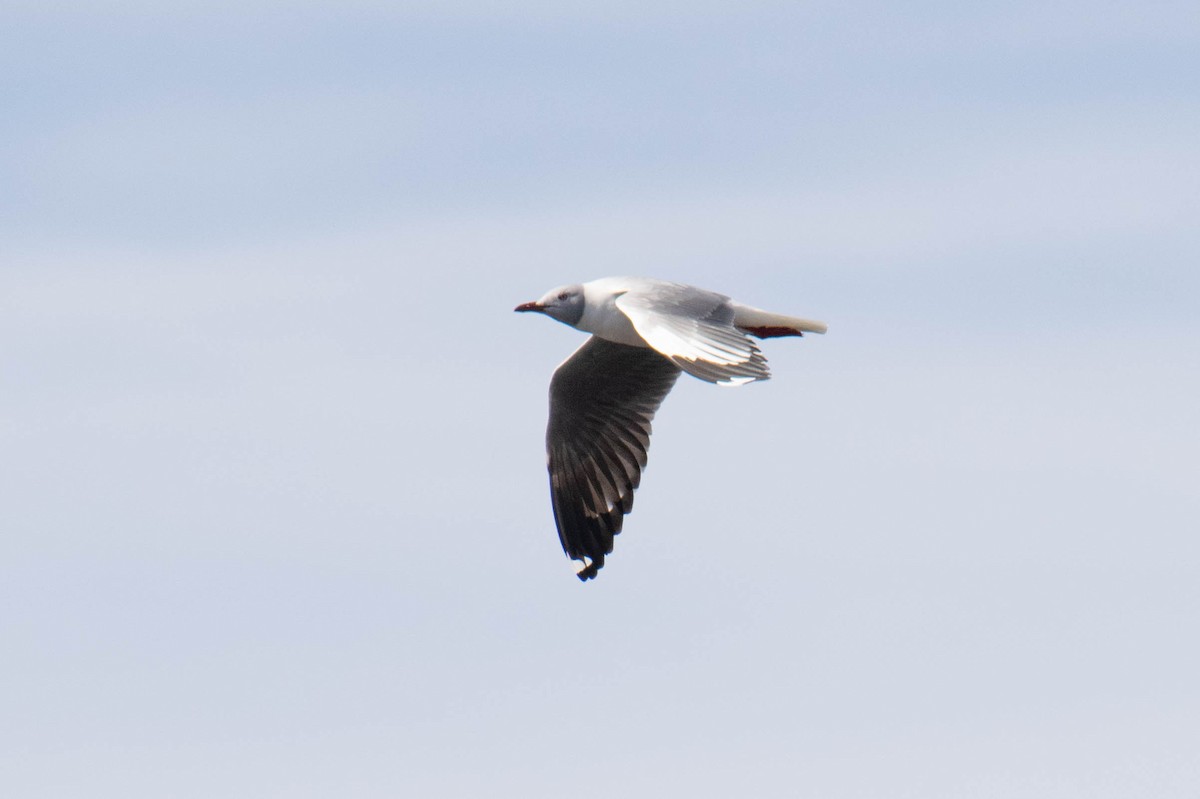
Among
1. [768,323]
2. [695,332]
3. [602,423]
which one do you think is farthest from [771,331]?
[695,332]

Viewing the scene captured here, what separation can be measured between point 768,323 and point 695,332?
1.92 metres

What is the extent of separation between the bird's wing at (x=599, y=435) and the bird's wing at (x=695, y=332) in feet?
6.21

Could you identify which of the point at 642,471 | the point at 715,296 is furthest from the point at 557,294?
the point at 642,471

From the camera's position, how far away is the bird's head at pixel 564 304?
15289mm

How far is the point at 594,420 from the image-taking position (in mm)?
17203

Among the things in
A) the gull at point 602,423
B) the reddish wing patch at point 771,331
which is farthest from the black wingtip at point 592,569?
the reddish wing patch at point 771,331

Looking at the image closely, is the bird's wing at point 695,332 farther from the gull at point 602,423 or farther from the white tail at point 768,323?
the gull at point 602,423

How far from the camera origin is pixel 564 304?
1530 cm

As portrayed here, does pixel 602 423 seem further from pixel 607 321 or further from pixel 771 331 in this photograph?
pixel 607 321

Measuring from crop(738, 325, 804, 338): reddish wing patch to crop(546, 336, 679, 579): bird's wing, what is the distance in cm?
138

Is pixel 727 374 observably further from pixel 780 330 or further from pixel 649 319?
pixel 780 330

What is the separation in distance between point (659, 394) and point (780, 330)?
172 centimetres

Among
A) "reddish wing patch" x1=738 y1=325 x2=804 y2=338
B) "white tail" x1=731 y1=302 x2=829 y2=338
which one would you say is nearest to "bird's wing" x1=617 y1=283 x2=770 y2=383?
"white tail" x1=731 y1=302 x2=829 y2=338

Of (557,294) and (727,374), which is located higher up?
(557,294)
